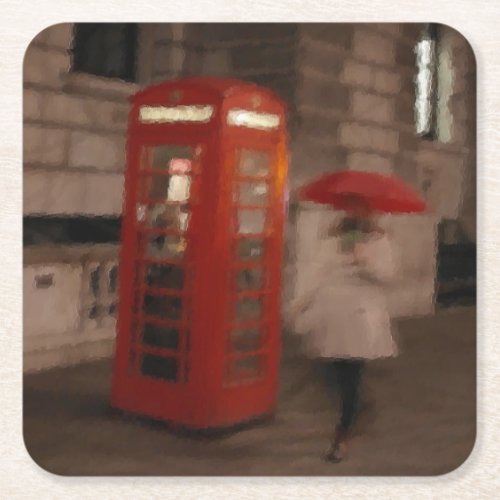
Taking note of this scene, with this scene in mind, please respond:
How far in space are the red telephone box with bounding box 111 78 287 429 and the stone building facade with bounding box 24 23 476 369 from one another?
0.05m

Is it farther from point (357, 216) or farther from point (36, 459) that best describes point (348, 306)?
point (36, 459)

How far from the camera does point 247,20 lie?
183 centimetres

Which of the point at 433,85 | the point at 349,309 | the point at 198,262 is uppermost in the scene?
the point at 433,85

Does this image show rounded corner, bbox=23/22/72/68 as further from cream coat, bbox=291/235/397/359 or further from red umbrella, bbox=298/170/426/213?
cream coat, bbox=291/235/397/359

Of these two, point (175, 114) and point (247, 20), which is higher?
point (247, 20)

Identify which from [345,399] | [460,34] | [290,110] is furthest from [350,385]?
[460,34]

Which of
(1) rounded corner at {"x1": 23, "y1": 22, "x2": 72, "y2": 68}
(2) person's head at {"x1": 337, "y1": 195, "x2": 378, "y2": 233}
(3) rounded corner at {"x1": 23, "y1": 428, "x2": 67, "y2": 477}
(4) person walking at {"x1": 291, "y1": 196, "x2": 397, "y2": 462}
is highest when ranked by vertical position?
(1) rounded corner at {"x1": 23, "y1": 22, "x2": 72, "y2": 68}

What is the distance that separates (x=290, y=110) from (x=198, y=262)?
46 centimetres

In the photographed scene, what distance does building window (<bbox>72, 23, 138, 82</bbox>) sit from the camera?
5.91 ft

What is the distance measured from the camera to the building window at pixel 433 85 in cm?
181

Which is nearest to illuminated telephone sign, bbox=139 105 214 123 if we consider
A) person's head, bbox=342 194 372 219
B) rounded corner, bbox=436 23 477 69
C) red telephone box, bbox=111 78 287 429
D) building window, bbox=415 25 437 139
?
red telephone box, bbox=111 78 287 429

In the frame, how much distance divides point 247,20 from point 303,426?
3.51 ft

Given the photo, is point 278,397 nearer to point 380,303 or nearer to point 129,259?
point 380,303

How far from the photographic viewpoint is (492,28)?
6.00ft
